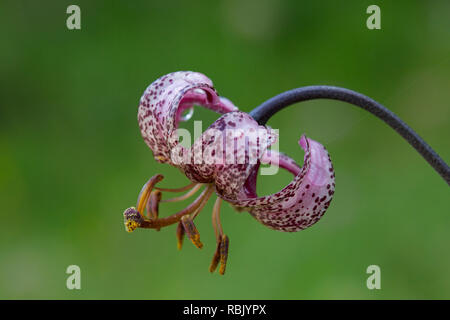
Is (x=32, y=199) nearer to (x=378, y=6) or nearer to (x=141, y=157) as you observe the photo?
(x=141, y=157)

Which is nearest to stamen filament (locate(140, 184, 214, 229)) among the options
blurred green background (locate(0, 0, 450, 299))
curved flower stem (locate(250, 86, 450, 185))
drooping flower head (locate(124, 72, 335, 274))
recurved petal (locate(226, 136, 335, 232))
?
drooping flower head (locate(124, 72, 335, 274))

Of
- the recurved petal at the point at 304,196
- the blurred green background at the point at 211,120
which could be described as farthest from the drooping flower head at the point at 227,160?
the blurred green background at the point at 211,120

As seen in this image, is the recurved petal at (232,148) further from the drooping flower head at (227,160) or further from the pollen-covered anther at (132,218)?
the pollen-covered anther at (132,218)

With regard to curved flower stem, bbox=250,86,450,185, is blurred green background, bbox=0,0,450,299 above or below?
above

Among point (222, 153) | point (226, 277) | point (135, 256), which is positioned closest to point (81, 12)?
point (135, 256)

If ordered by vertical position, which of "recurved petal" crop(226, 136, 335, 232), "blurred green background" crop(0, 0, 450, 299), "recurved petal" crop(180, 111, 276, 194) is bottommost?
"recurved petal" crop(226, 136, 335, 232)

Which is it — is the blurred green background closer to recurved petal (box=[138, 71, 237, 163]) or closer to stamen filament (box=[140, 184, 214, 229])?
stamen filament (box=[140, 184, 214, 229])
